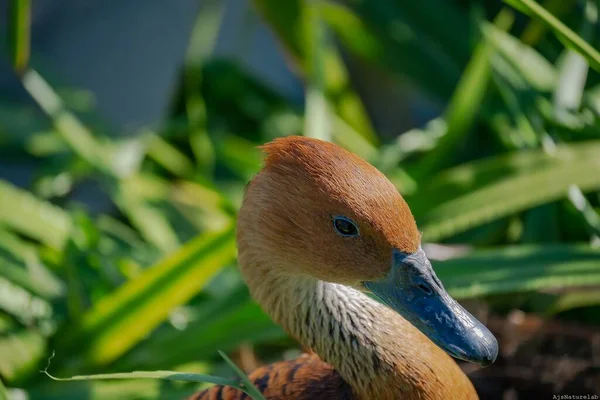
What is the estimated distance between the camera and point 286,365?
1.34m

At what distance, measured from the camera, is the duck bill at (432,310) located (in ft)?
3.52

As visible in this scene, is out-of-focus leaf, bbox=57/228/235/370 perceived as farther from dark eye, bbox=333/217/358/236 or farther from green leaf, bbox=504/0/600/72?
green leaf, bbox=504/0/600/72

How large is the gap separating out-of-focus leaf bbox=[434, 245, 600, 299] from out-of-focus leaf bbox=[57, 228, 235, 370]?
0.47m

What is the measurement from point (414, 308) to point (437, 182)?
2.36 ft

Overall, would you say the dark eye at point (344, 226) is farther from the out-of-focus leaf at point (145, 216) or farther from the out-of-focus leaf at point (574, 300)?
the out-of-focus leaf at point (145, 216)

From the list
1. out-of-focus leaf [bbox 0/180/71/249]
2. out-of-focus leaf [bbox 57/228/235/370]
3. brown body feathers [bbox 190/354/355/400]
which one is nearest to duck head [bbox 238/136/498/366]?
brown body feathers [bbox 190/354/355/400]

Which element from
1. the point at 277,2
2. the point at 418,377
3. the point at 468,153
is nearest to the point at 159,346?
the point at 418,377

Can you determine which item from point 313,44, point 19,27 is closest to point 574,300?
point 313,44

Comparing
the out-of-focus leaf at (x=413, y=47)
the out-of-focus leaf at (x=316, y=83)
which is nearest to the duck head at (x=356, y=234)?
the out-of-focus leaf at (x=316, y=83)

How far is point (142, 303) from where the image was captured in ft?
5.51

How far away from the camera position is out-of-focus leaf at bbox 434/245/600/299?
1.64 meters

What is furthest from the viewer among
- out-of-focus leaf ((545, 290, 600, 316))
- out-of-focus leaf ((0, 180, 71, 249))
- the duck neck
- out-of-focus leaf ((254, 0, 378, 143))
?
out-of-focus leaf ((254, 0, 378, 143))

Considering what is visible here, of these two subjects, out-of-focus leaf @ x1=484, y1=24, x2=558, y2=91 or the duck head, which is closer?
the duck head

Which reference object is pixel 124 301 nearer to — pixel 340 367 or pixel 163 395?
pixel 163 395
